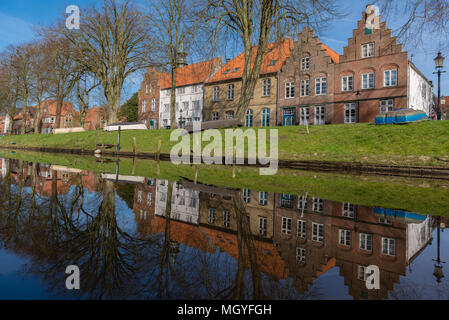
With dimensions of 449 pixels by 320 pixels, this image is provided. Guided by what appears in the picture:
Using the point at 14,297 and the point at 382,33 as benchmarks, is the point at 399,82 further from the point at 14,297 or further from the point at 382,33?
the point at 14,297

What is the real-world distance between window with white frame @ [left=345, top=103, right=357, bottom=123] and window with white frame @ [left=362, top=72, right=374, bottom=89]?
2.16 m

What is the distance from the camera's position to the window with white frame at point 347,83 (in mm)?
31172

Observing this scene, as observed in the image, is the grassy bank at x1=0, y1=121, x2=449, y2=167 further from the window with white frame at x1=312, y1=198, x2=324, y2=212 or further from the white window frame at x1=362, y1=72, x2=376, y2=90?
the white window frame at x1=362, y1=72, x2=376, y2=90

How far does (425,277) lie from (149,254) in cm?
268

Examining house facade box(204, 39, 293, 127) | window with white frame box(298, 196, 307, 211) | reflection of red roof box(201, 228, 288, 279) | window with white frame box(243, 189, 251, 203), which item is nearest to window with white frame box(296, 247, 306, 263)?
reflection of red roof box(201, 228, 288, 279)

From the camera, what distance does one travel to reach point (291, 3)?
18.2m

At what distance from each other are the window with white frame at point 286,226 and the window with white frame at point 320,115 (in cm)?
3012

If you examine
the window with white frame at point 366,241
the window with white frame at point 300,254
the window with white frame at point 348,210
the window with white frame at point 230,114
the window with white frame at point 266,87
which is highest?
the window with white frame at point 266,87

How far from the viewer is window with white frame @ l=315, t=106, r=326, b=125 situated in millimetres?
32812

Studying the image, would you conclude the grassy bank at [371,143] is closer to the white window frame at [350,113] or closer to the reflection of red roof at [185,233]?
the white window frame at [350,113]

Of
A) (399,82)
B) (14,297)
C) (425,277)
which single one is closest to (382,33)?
(399,82)

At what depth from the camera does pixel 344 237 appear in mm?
3939

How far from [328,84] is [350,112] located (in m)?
4.06

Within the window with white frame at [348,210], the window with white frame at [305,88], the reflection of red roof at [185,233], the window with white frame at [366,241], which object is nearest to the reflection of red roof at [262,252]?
the reflection of red roof at [185,233]
